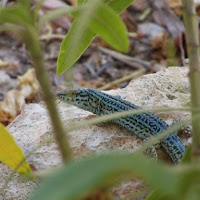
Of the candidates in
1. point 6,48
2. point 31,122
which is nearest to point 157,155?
point 31,122

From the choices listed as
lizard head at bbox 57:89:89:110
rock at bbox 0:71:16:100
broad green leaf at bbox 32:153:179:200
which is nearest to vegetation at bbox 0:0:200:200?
broad green leaf at bbox 32:153:179:200

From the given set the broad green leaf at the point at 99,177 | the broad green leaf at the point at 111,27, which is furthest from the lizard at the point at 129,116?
the broad green leaf at the point at 99,177

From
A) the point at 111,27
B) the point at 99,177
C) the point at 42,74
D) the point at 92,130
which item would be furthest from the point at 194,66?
the point at 92,130

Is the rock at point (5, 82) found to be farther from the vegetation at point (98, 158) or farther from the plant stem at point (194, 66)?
the plant stem at point (194, 66)

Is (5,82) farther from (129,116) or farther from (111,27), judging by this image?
(111,27)

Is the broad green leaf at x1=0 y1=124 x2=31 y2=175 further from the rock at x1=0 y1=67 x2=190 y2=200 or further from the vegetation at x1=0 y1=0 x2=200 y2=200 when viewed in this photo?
the rock at x1=0 y1=67 x2=190 y2=200
